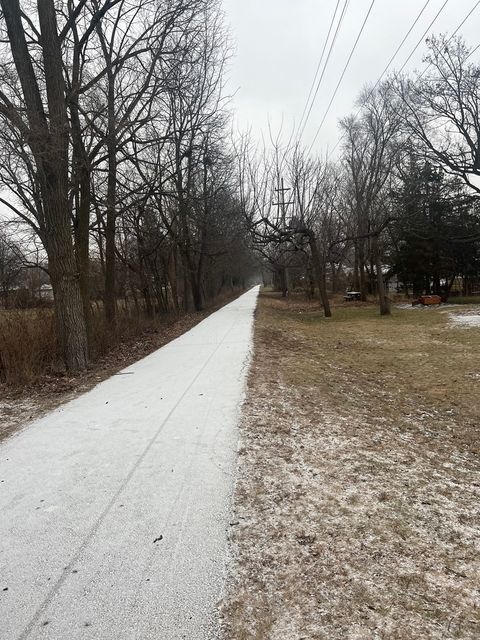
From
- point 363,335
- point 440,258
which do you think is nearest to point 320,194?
point 440,258

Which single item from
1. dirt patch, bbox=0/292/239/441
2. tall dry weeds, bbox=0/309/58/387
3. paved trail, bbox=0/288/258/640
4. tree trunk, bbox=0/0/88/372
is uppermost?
tree trunk, bbox=0/0/88/372

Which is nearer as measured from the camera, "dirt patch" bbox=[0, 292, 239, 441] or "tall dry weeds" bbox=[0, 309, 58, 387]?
"dirt patch" bbox=[0, 292, 239, 441]

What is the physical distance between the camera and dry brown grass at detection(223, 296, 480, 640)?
6.96 feet

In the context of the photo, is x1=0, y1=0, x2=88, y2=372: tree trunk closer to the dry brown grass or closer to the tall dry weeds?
the tall dry weeds

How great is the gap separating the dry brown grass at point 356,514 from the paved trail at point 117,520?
0.87 feet

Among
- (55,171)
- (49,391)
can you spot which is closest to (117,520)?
(49,391)

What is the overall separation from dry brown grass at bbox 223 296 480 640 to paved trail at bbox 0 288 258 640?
0.87ft

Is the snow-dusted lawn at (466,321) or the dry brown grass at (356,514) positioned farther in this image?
the snow-dusted lawn at (466,321)

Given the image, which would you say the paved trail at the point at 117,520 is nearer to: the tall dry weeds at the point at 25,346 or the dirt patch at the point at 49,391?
the dirt patch at the point at 49,391

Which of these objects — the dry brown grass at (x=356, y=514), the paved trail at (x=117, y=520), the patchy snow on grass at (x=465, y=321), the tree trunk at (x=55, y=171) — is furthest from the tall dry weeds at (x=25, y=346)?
the patchy snow on grass at (x=465, y=321)

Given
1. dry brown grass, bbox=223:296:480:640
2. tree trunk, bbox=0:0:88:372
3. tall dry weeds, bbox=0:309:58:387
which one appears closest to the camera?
dry brown grass, bbox=223:296:480:640

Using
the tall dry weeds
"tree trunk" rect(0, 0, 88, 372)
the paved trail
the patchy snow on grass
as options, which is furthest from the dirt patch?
the patchy snow on grass

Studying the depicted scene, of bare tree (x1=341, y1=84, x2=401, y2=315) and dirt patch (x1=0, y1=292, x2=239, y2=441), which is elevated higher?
bare tree (x1=341, y1=84, x2=401, y2=315)

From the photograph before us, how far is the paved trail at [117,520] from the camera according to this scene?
2.17m
